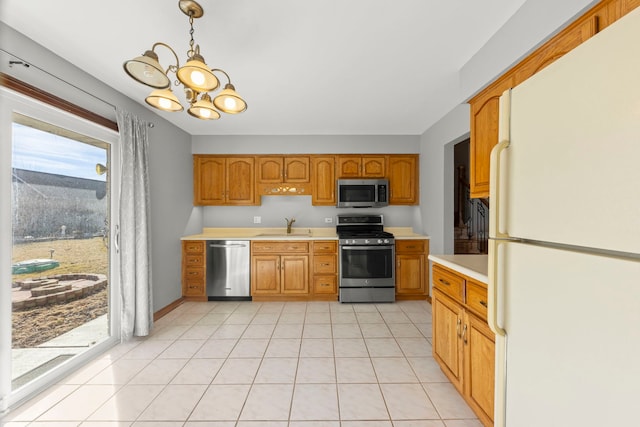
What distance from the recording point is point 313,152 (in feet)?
13.6

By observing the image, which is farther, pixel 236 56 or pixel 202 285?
pixel 202 285

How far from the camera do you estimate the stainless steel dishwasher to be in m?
3.81

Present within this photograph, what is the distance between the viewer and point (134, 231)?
2.60m

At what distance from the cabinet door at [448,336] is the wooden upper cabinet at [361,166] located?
2.35 m

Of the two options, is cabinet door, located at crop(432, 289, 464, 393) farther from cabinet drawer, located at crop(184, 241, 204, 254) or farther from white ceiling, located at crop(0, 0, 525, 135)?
cabinet drawer, located at crop(184, 241, 204, 254)

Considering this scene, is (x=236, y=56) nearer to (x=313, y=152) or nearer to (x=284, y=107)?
(x=284, y=107)

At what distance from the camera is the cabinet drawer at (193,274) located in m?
3.80

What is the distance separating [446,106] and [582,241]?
2822mm

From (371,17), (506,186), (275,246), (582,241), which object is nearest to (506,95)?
(506,186)

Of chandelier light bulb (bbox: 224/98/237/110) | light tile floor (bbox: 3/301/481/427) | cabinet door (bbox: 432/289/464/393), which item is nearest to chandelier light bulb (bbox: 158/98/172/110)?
chandelier light bulb (bbox: 224/98/237/110)

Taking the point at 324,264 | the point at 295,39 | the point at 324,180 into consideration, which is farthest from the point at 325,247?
the point at 295,39

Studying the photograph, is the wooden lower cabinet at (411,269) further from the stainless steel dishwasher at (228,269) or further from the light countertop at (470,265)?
the stainless steel dishwasher at (228,269)

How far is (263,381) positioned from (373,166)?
320 cm

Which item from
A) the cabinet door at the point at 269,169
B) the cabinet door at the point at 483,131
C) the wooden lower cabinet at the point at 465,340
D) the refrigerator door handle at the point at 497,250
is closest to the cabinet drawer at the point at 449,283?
the wooden lower cabinet at the point at 465,340
